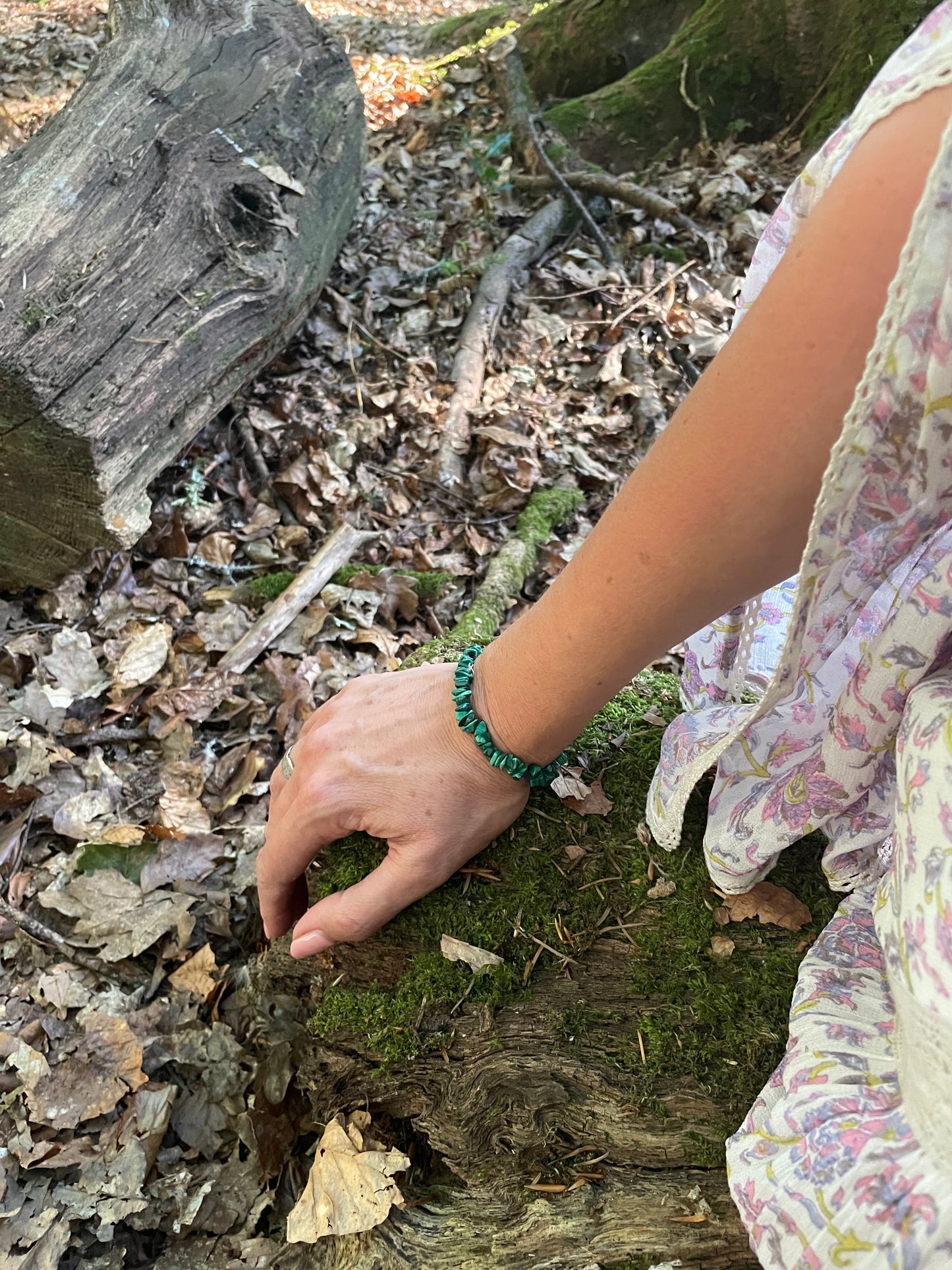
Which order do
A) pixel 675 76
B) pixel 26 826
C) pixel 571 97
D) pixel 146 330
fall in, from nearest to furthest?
pixel 26 826, pixel 146 330, pixel 675 76, pixel 571 97

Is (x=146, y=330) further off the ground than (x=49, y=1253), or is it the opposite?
(x=146, y=330)

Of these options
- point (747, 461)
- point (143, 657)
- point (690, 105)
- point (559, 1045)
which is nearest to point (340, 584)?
point (143, 657)

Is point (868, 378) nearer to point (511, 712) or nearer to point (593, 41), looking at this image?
point (511, 712)

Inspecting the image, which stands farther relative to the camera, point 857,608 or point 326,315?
point 326,315

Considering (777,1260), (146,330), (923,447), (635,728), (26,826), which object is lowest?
(635,728)

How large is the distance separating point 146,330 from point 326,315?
2.02m

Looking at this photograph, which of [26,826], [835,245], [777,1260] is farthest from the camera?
[26,826]

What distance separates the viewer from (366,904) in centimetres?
181

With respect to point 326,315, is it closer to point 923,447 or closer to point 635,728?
point 635,728

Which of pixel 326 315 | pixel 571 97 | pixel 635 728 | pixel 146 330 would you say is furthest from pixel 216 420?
pixel 571 97

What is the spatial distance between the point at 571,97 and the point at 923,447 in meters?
7.98

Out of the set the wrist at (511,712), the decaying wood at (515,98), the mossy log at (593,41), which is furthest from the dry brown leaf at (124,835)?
the mossy log at (593,41)

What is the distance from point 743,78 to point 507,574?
17.2ft

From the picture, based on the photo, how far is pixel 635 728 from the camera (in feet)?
7.38
